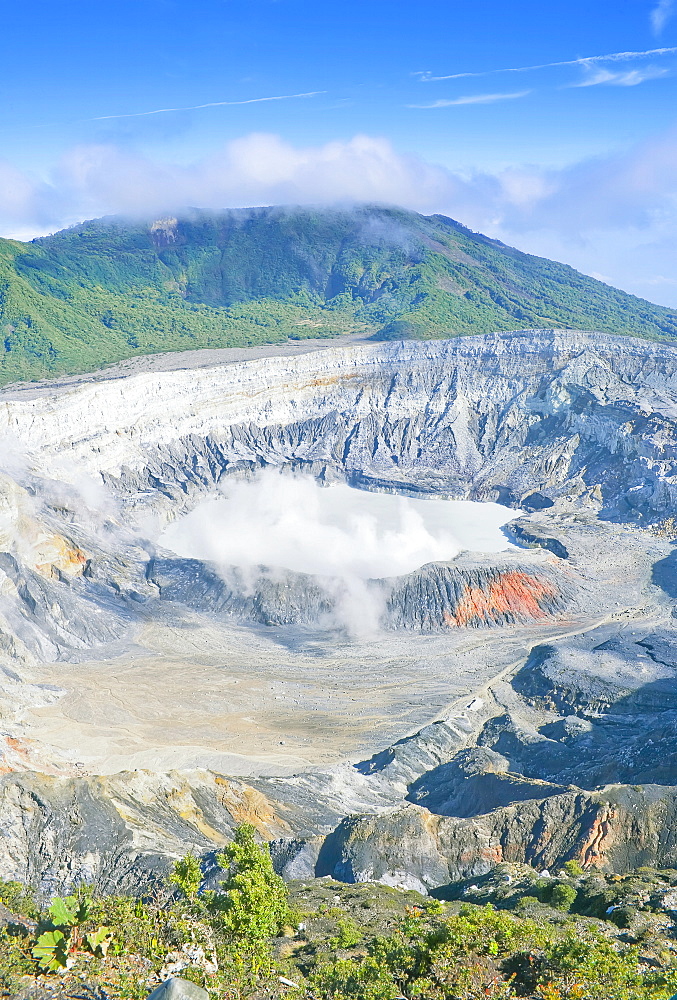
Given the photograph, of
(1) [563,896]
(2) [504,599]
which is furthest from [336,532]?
(1) [563,896]

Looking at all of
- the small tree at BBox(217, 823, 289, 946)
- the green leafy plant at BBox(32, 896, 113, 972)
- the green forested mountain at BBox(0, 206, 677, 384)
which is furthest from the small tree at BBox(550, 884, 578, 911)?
the green forested mountain at BBox(0, 206, 677, 384)

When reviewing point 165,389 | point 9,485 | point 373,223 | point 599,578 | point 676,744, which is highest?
point 373,223

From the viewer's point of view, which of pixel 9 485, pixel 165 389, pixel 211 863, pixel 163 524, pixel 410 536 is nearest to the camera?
pixel 211 863

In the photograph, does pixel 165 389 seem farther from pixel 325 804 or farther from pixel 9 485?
pixel 325 804

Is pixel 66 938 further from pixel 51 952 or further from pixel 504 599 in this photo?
pixel 504 599

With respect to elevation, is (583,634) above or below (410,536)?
below

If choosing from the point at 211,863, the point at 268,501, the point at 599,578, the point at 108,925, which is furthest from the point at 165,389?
the point at 108,925
